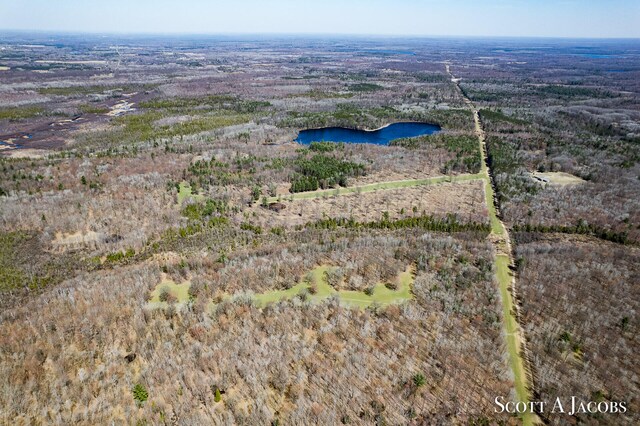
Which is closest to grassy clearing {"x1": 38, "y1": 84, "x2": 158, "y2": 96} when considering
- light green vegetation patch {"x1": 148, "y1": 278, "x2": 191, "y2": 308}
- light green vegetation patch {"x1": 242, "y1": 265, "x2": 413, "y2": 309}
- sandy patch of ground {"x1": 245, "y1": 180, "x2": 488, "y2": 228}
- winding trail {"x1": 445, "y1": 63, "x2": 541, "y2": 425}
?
sandy patch of ground {"x1": 245, "y1": 180, "x2": 488, "y2": 228}

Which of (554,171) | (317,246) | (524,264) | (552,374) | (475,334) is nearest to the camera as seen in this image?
(552,374)

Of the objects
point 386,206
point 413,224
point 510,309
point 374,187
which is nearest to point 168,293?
point 510,309

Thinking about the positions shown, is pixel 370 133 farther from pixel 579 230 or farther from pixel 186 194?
pixel 579 230

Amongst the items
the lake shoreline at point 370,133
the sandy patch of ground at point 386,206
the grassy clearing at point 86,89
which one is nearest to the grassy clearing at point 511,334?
the sandy patch of ground at point 386,206

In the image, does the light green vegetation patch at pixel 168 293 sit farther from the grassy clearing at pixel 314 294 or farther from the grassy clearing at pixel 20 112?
the grassy clearing at pixel 20 112

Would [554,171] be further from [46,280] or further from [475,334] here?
[46,280]

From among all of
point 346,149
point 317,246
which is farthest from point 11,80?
point 317,246

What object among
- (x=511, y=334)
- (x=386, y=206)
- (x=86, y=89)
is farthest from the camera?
(x=86, y=89)
